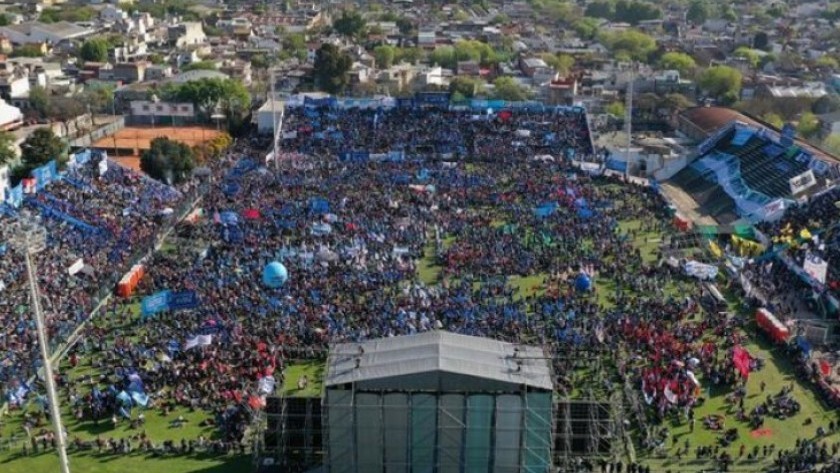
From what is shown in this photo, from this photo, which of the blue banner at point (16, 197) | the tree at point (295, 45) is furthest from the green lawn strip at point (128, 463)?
the tree at point (295, 45)

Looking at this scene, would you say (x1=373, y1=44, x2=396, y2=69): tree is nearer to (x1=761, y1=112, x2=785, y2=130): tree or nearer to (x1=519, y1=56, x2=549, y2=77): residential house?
(x1=519, y1=56, x2=549, y2=77): residential house

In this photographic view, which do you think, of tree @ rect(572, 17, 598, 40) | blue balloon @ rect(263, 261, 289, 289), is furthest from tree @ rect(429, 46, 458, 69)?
blue balloon @ rect(263, 261, 289, 289)

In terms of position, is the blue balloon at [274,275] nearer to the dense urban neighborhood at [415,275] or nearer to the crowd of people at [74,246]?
the dense urban neighborhood at [415,275]

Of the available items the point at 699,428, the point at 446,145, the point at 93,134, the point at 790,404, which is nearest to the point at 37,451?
the point at 699,428

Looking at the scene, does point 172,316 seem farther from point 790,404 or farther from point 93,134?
point 93,134

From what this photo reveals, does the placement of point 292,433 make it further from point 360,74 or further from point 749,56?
point 749,56

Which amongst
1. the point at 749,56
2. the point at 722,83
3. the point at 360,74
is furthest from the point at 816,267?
the point at 749,56
